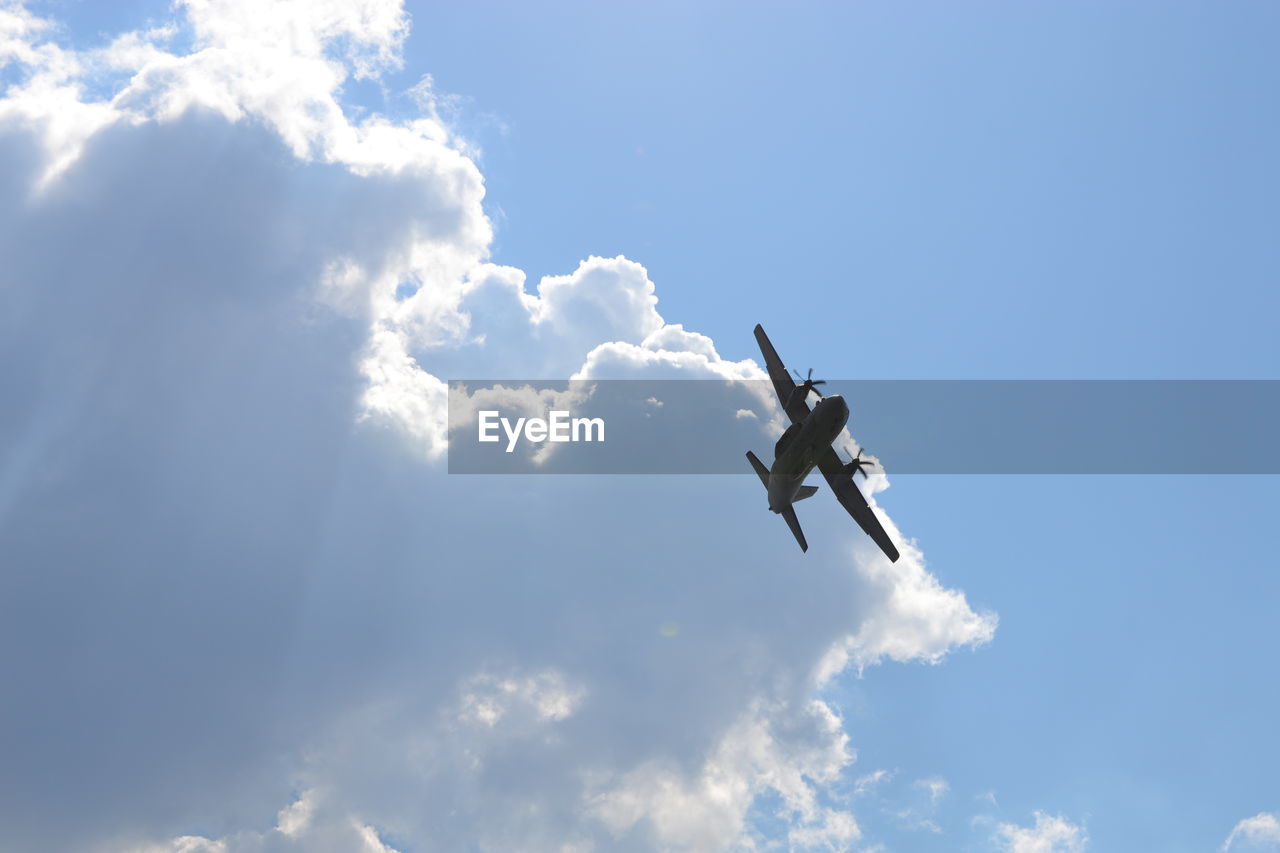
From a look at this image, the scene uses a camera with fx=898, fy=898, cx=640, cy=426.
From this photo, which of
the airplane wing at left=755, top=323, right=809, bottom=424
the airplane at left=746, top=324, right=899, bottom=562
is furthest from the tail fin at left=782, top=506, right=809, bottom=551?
the airplane wing at left=755, top=323, right=809, bottom=424

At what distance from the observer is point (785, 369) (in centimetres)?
7781

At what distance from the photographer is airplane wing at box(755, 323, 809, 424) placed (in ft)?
244

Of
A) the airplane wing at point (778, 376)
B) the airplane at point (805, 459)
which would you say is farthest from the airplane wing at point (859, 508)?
the airplane wing at point (778, 376)

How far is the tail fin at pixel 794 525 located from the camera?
7850cm

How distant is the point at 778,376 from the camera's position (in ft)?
256

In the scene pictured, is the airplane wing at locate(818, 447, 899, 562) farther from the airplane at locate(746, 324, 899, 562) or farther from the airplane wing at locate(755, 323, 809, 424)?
the airplane wing at locate(755, 323, 809, 424)

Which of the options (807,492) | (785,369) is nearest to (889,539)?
(807,492)

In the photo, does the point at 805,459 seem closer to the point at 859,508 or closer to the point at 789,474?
the point at 789,474

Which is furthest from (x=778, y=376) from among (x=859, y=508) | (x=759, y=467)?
(x=859, y=508)

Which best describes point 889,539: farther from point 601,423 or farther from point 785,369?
point 601,423

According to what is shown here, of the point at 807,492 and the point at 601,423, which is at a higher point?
the point at 601,423

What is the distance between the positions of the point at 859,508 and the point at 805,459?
11352mm

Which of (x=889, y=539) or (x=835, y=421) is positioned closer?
(x=835, y=421)

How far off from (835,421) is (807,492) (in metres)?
12.4
